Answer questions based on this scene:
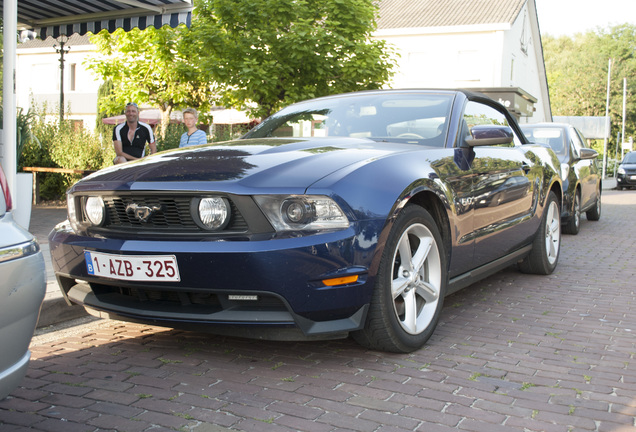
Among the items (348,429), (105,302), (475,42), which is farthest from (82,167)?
(475,42)

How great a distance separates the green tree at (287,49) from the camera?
13062mm

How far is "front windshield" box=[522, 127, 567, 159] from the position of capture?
9.61 m

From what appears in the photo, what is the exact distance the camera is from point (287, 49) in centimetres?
1308

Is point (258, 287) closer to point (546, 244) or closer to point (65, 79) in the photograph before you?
point (546, 244)

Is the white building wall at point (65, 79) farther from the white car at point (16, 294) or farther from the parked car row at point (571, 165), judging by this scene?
the white car at point (16, 294)

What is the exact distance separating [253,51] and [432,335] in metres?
10.3

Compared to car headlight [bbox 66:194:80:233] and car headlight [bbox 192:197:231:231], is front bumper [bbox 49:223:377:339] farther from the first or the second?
car headlight [bbox 66:194:80:233]

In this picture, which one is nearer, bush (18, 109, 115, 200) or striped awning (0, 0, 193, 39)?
striped awning (0, 0, 193, 39)

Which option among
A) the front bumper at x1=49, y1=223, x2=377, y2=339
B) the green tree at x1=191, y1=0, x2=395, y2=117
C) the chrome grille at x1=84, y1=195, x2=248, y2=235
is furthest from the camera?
the green tree at x1=191, y1=0, x2=395, y2=117

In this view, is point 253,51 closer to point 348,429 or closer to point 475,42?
point 348,429

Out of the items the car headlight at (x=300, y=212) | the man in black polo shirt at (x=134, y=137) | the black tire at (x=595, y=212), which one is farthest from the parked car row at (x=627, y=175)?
the car headlight at (x=300, y=212)

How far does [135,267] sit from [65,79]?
3757cm

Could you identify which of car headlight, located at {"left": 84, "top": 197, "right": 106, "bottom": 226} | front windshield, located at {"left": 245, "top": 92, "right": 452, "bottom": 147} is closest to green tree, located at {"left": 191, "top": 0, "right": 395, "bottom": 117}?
front windshield, located at {"left": 245, "top": 92, "right": 452, "bottom": 147}

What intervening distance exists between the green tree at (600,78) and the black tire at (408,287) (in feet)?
208
